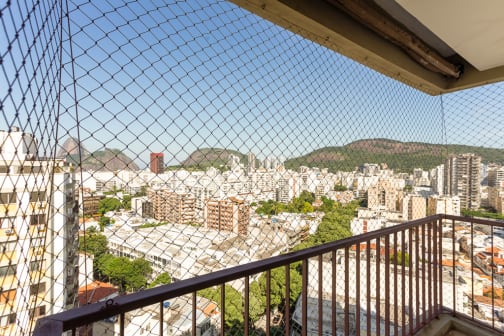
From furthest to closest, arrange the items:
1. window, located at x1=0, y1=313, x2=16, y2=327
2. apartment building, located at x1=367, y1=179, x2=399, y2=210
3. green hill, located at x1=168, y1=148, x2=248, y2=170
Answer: apartment building, located at x1=367, y1=179, x2=399, y2=210
green hill, located at x1=168, y1=148, x2=248, y2=170
window, located at x1=0, y1=313, x2=16, y2=327

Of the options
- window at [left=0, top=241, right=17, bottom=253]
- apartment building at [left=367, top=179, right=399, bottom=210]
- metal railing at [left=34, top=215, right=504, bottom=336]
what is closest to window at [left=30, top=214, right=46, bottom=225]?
window at [left=0, top=241, right=17, bottom=253]

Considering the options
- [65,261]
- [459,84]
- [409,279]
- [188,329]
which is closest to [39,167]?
[65,261]

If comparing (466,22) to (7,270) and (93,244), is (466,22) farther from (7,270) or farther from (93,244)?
(7,270)

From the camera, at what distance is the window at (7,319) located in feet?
2.17

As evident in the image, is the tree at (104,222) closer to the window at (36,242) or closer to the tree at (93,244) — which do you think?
the tree at (93,244)

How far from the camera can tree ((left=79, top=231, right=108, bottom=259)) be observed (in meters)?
1.00

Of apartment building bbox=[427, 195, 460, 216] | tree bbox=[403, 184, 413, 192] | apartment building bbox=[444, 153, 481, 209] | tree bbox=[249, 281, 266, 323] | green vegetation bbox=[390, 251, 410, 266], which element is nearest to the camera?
tree bbox=[249, 281, 266, 323]

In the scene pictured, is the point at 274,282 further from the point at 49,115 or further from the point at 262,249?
the point at 49,115

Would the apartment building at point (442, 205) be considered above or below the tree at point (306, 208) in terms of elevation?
below

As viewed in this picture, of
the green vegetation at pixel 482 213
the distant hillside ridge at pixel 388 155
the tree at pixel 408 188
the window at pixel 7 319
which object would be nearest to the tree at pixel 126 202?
the window at pixel 7 319

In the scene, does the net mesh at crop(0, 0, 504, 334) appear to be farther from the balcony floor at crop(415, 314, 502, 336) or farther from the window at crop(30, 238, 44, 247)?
the balcony floor at crop(415, 314, 502, 336)

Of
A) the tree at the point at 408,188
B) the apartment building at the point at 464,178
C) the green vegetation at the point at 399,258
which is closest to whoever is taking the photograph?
the green vegetation at the point at 399,258

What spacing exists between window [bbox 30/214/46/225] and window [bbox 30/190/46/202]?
0.18ft

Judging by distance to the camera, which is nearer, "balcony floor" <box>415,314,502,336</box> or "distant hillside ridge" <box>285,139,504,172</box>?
"distant hillside ridge" <box>285,139,504,172</box>
